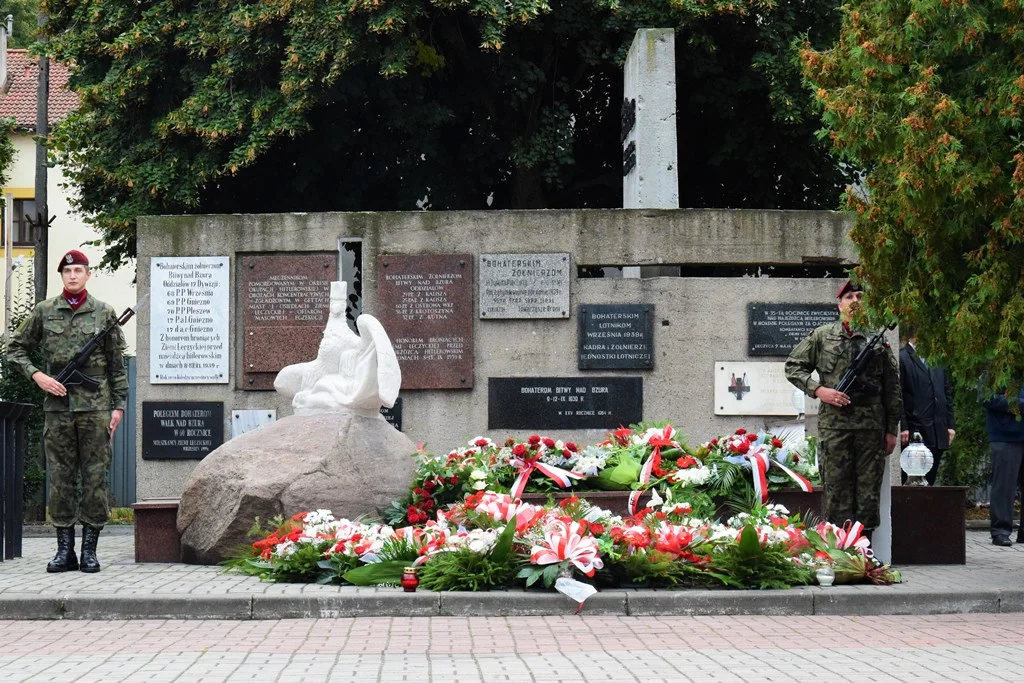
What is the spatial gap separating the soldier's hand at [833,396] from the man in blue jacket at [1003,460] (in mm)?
3206

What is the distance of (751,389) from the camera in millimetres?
13539

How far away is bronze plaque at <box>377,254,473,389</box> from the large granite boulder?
108 inches

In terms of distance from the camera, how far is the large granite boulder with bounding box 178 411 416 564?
10.2m

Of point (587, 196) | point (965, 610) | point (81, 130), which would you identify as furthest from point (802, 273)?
point (965, 610)

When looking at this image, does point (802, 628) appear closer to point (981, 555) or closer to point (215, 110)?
point (981, 555)

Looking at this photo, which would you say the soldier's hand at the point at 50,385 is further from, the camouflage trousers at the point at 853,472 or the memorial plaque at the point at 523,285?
the camouflage trousers at the point at 853,472

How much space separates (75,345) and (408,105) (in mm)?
9765

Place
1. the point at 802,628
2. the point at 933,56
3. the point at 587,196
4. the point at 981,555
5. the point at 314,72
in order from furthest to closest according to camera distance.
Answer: the point at 587,196 → the point at 314,72 → the point at 981,555 → the point at 933,56 → the point at 802,628

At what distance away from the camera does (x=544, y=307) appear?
13.6m

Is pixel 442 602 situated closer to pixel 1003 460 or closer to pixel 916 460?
pixel 916 460

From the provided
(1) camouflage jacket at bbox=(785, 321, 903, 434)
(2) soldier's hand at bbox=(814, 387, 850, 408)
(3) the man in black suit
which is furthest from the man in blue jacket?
(2) soldier's hand at bbox=(814, 387, 850, 408)

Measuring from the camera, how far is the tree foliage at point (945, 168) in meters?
8.98

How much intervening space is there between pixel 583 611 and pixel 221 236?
689cm

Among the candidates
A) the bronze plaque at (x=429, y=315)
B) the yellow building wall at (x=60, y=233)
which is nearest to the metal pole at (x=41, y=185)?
the bronze plaque at (x=429, y=315)
